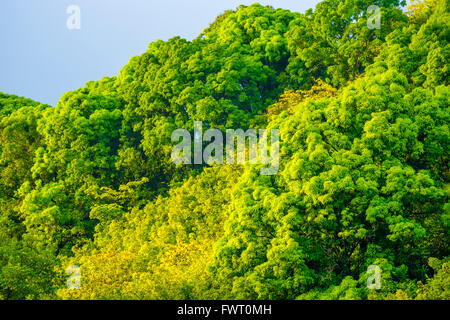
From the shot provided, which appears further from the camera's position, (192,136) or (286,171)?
(192,136)

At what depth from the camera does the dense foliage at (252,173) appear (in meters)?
21.0

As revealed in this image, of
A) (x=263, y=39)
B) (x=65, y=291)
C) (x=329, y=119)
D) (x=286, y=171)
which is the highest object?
(x=263, y=39)

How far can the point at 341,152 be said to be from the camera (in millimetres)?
21969

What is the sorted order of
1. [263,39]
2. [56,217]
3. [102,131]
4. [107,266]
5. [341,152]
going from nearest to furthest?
A: [341,152], [107,266], [56,217], [102,131], [263,39]

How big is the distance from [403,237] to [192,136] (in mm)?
19345

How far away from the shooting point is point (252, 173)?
2433 cm

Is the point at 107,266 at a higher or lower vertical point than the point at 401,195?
lower

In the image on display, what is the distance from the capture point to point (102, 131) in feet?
128

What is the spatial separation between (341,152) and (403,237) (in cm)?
379

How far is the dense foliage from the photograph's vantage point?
68.7ft
